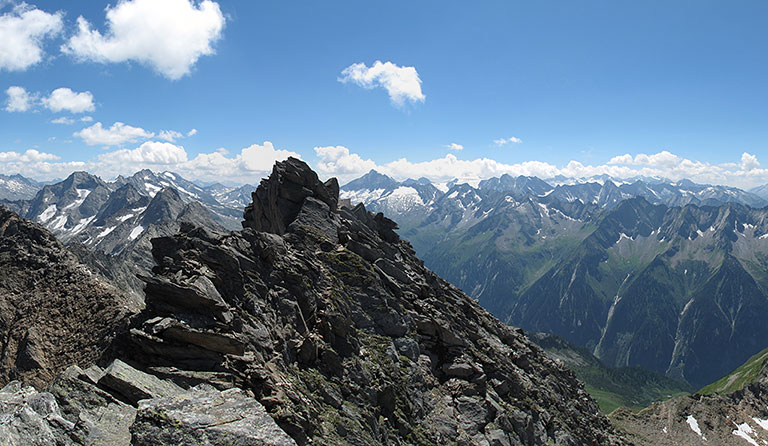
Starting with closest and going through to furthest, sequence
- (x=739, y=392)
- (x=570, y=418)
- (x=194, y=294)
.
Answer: (x=194, y=294), (x=570, y=418), (x=739, y=392)

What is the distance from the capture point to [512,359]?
53.7 m

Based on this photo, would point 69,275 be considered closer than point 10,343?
No

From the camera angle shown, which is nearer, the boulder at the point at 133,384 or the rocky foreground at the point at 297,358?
the rocky foreground at the point at 297,358

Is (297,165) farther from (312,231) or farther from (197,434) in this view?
(197,434)

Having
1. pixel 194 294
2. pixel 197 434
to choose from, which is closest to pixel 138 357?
pixel 194 294

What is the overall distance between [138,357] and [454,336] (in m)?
29.5

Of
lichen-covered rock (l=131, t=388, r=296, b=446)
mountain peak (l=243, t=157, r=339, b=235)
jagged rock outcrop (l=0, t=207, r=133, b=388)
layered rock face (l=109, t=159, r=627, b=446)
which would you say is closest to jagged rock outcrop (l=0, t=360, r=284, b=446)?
lichen-covered rock (l=131, t=388, r=296, b=446)

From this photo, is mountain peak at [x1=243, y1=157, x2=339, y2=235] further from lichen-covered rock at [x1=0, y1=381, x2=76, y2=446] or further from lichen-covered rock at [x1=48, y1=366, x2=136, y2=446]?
lichen-covered rock at [x1=0, y1=381, x2=76, y2=446]

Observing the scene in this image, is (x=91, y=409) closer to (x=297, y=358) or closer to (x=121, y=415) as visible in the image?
(x=121, y=415)

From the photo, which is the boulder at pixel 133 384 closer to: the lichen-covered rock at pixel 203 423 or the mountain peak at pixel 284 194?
the lichen-covered rock at pixel 203 423

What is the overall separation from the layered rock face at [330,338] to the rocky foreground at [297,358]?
0.37 ft

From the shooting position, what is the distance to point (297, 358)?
27.6 metres

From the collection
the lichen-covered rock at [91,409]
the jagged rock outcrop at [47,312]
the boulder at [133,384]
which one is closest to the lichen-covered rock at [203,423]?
the lichen-covered rock at [91,409]

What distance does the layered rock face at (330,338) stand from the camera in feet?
68.2
